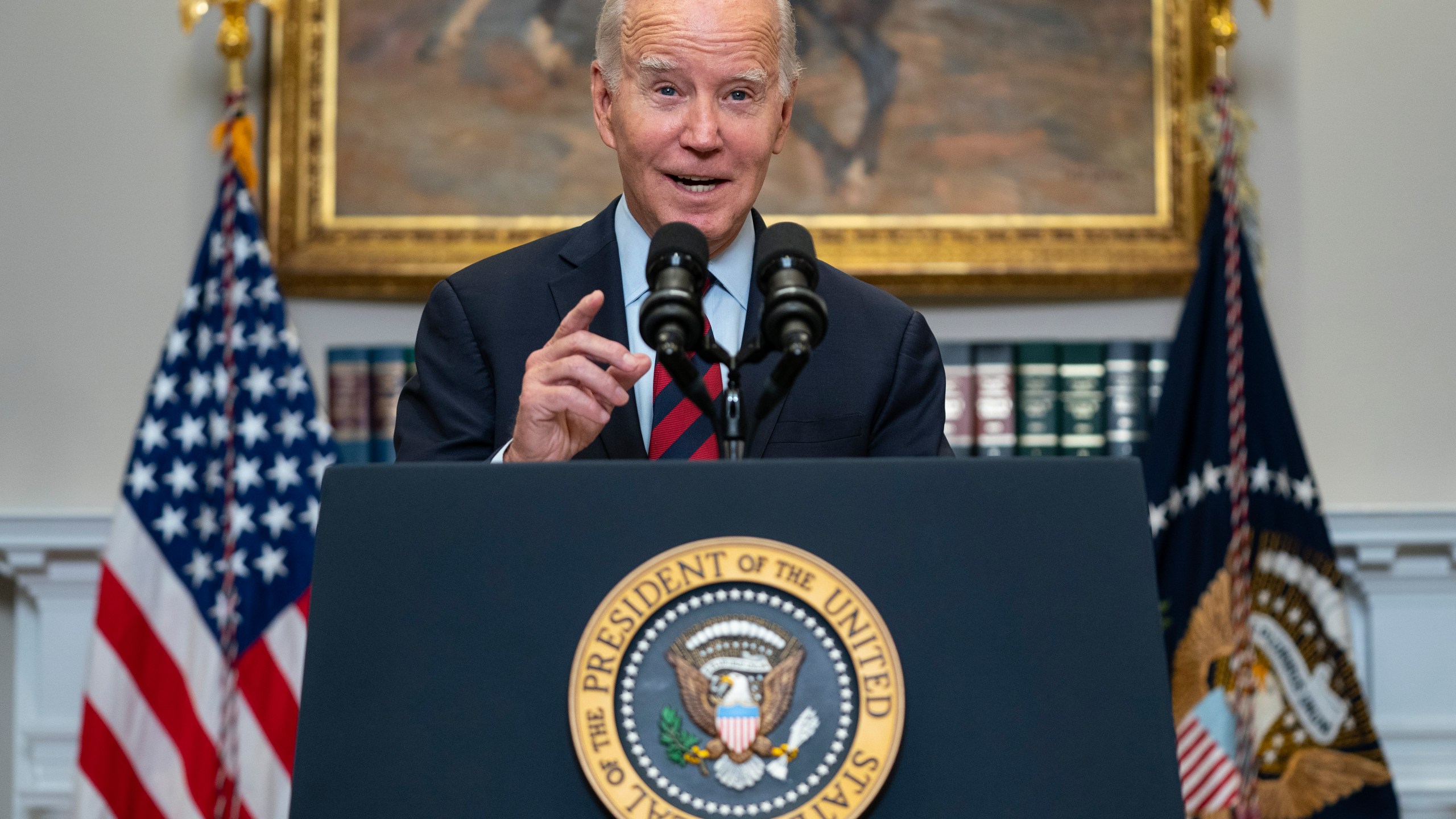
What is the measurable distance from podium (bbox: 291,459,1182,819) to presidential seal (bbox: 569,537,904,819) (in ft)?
0.06

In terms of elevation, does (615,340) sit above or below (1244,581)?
above

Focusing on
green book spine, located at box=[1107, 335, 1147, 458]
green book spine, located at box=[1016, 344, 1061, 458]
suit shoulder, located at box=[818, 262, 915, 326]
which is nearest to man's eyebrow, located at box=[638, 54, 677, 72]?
suit shoulder, located at box=[818, 262, 915, 326]

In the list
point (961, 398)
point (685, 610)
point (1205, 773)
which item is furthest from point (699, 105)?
point (1205, 773)

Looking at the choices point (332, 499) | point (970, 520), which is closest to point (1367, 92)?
point (970, 520)

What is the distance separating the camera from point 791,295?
113cm

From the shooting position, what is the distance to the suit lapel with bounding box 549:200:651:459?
1.67 meters

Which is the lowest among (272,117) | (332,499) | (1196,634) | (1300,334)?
(1196,634)

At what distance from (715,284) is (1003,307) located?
7.53ft

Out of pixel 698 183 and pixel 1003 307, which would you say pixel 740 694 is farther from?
pixel 1003 307

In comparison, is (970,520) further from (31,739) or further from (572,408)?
(31,739)

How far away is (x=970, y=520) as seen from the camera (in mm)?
1028

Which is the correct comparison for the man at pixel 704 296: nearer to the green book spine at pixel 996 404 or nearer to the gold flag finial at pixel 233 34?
the green book spine at pixel 996 404

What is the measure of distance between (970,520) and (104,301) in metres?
3.44

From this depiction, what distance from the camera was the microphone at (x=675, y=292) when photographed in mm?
1102
